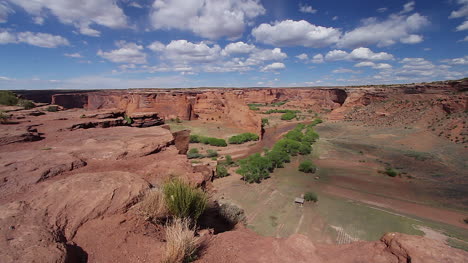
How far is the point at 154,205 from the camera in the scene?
3172 mm

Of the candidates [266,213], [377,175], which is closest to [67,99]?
[266,213]

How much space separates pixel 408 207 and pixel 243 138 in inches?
822

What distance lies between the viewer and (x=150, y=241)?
106 inches

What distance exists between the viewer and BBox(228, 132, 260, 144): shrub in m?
31.9

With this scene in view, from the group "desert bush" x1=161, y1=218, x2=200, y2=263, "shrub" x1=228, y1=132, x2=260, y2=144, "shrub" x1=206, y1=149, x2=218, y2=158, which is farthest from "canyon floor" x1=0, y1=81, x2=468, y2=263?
"shrub" x1=228, y1=132, x2=260, y2=144

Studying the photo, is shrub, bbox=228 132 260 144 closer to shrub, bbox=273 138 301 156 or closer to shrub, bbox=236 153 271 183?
shrub, bbox=273 138 301 156

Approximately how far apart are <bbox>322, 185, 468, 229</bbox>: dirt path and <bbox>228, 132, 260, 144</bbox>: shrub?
16196 millimetres

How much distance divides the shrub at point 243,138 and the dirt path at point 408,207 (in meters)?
16.2

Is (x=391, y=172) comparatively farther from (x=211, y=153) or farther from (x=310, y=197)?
(x=211, y=153)

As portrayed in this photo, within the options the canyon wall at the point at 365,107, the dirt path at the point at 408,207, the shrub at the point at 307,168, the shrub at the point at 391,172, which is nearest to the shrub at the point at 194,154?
the shrub at the point at 307,168

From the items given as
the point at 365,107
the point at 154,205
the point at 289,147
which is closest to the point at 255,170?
the point at 289,147

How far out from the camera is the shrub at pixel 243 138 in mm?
31862

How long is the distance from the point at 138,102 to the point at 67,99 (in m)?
31.2

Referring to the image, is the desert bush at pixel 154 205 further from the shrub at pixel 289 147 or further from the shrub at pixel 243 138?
the shrub at pixel 243 138
